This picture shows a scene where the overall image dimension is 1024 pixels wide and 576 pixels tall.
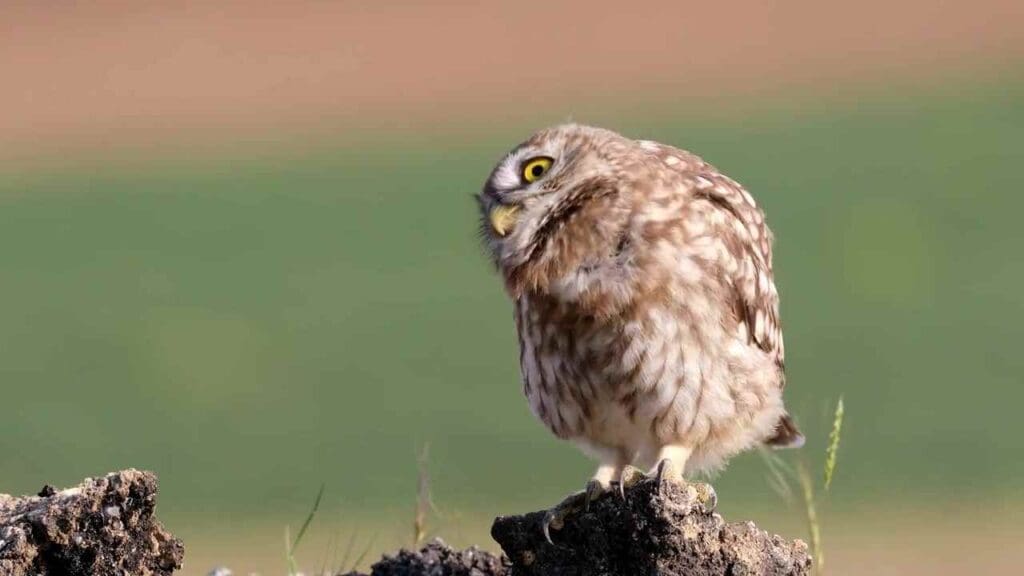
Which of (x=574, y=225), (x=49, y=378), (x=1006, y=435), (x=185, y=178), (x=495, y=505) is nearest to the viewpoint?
(x=574, y=225)

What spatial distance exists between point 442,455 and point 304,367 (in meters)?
3.39

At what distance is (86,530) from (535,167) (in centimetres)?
169

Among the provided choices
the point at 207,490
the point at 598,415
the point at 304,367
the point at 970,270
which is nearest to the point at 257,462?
the point at 207,490

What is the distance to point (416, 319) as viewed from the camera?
57.7 ft

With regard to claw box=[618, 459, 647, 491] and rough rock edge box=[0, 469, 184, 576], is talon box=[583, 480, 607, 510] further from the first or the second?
rough rock edge box=[0, 469, 184, 576]

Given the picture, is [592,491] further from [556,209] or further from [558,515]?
[556,209]

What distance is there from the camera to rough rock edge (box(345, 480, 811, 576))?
Answer: 4.43m

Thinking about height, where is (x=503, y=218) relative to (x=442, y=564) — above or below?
above

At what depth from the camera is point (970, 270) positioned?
688 inches

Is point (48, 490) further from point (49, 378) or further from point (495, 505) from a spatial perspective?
point (49, 378)

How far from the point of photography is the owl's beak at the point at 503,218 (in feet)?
17.7

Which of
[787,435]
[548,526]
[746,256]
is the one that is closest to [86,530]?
[548,526]

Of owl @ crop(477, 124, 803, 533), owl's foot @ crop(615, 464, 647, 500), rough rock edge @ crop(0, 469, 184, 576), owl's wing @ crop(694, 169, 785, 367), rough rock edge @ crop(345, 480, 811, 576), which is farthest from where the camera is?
owl's wing @ crop(694, 169, 785, 367)

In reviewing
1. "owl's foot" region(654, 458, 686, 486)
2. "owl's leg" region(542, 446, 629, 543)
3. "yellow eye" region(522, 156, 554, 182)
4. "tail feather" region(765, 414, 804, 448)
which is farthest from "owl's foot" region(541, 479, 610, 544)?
"tail feather" region(765, 414, 804, 448)
